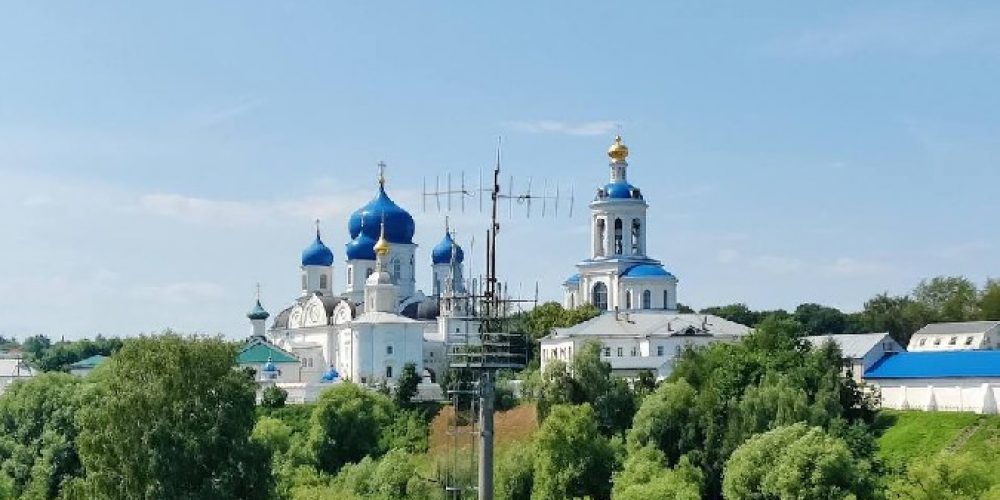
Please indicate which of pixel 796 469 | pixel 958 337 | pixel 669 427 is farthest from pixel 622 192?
pixel 796 469

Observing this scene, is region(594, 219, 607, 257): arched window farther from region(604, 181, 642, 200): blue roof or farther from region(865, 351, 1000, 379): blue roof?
region(865, 351, 1000, 379): blue roof

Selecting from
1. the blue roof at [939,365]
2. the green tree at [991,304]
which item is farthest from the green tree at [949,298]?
the blue roof at [939,365]

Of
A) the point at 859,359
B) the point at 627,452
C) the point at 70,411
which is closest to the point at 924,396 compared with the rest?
the point at 859,359

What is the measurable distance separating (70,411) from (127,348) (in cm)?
1472

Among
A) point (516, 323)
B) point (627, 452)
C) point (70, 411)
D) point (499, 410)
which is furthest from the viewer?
point (499, 410)

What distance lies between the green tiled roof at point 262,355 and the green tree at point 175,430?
1426 inches

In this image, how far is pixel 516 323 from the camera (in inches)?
984

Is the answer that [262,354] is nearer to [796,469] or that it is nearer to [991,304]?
[991,304]

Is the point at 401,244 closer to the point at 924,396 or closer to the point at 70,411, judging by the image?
the point at 70,411

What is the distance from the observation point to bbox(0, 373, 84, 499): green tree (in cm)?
4894

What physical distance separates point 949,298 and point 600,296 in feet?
52.9

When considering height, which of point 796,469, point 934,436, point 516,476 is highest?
point 934,436

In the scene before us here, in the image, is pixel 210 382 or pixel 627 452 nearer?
pixel 210 382

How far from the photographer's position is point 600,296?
78.4 metres
